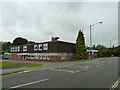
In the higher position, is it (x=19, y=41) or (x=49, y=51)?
(x=19, y=41)

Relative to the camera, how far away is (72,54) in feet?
135

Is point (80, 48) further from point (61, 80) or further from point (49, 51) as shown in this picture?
point (61, 80)

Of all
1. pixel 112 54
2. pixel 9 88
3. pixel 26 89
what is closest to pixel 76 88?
pixel 26 89

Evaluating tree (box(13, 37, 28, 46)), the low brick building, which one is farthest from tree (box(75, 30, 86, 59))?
tree (box(13, 37, 28, 46))

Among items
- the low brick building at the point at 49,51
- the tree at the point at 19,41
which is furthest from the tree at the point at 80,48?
the tree at the point at 19,41

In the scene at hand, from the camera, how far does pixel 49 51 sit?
36.1 meters

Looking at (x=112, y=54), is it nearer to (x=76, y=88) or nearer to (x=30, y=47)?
(x=30, y=47)

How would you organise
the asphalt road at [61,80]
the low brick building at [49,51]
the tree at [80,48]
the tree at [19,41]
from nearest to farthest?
the asphalt road at [61,80], the low brick building at [49,51], the tree at [80,48], the tree at [19,41]

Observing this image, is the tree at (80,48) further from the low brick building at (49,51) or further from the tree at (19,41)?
the tree at (19,41)

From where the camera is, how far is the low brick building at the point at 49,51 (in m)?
35.0

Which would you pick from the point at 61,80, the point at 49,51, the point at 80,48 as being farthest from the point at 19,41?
the point at 61,80

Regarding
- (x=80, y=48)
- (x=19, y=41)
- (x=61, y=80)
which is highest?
(x=19, y=41)

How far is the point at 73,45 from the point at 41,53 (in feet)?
36.8

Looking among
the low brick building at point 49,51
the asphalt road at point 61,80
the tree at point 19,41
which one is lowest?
the asphalt road at point 61,80
